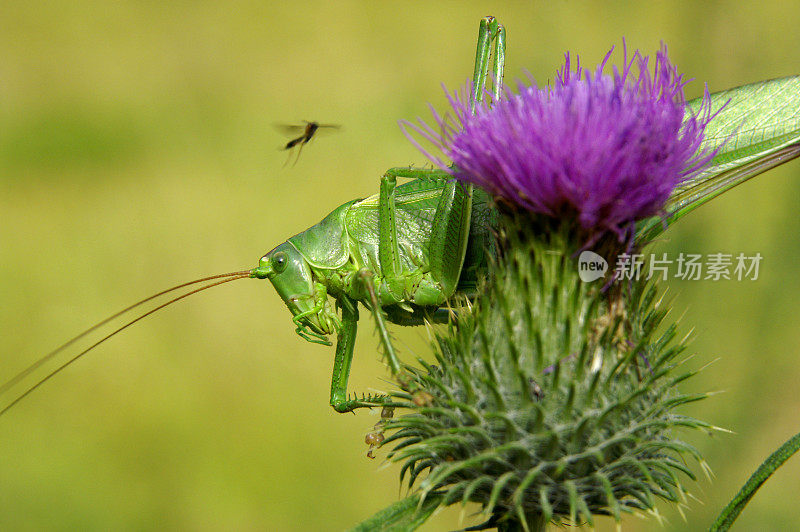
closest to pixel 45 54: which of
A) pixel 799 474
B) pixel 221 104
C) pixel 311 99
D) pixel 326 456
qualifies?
pixel 221 104

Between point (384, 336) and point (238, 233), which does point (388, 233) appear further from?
point (238, 233)

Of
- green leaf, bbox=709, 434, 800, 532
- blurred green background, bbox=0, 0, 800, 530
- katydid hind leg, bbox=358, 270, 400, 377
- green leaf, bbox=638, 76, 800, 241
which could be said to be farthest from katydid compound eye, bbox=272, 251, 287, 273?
blurred green background, bbox=0, 0, 800, 530

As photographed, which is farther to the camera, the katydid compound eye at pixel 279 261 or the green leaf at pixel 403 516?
the katydid compound eye at pixel 279 261

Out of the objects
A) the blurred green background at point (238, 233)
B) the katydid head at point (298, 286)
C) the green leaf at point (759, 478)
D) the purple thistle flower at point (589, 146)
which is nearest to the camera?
the green leaf at point (759, 478)

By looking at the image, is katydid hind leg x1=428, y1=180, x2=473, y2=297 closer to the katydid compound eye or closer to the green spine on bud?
the green spine on bud

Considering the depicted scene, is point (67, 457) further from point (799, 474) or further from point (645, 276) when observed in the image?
point (799, 474)


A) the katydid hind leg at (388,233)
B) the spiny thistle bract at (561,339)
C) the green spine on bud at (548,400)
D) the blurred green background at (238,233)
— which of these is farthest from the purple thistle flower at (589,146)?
the blurred green background at (238,233)

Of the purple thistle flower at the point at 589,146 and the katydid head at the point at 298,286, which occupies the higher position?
the purple thistle flower at the point at 589,146

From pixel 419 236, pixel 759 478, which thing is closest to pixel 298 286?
pixel 419 236

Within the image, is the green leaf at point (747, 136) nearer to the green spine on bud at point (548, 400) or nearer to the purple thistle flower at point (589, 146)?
the purple thistle flower at point (589, 146)
